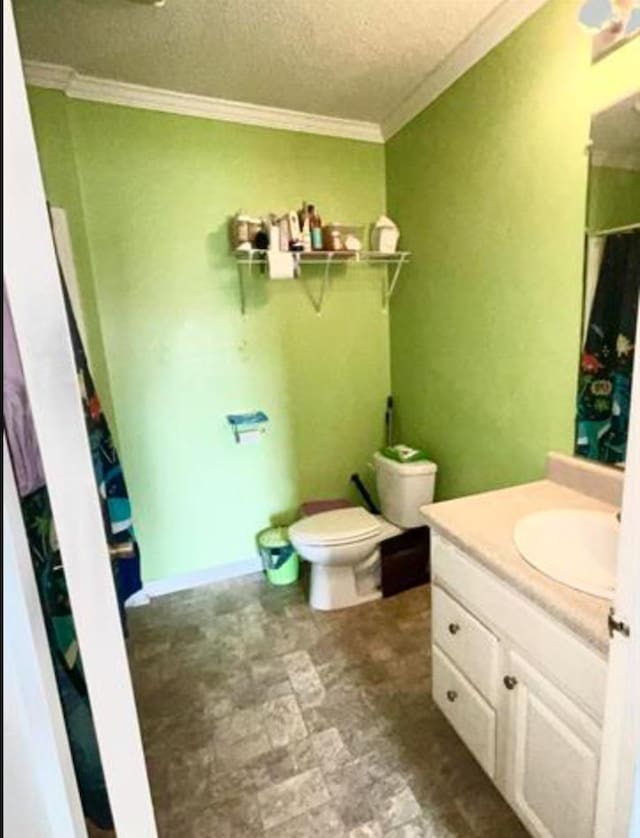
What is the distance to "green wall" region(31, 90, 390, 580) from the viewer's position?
79.4 inches

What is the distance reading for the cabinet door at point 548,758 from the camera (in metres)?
0.93

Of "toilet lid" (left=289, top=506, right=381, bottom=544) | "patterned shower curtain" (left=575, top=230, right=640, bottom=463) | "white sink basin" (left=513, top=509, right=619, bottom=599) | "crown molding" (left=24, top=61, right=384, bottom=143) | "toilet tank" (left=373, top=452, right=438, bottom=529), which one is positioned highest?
"crown molding" (left=24, top=61, right=384, bottom=143)

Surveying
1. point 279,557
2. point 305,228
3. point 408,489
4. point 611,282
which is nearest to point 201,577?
point 279,557

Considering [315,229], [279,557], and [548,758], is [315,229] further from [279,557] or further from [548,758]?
[548,758]

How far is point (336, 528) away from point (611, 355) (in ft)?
4.46

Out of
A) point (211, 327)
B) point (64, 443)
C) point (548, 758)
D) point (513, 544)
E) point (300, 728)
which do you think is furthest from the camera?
point (211, 327)

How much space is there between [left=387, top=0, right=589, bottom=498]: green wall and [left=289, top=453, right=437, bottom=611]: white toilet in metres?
0.17

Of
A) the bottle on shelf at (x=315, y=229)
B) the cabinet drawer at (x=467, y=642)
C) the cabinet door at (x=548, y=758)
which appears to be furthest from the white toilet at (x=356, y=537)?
the bottle on shelf at (x=315, y=229)

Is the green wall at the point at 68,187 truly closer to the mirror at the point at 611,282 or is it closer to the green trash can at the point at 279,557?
the green trash can at the point at 279,557

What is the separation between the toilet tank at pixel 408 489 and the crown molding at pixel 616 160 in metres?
1.40

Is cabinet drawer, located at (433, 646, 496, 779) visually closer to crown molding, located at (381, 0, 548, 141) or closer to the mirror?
the mirror

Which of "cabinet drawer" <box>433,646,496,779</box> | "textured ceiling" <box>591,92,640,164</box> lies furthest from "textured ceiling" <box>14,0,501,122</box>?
"cabinet drawer" <box>433,646,496,779</box>

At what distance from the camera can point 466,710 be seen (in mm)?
1325

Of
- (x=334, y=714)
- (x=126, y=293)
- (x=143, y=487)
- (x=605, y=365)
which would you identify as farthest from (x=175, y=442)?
(x=605, y=365)
